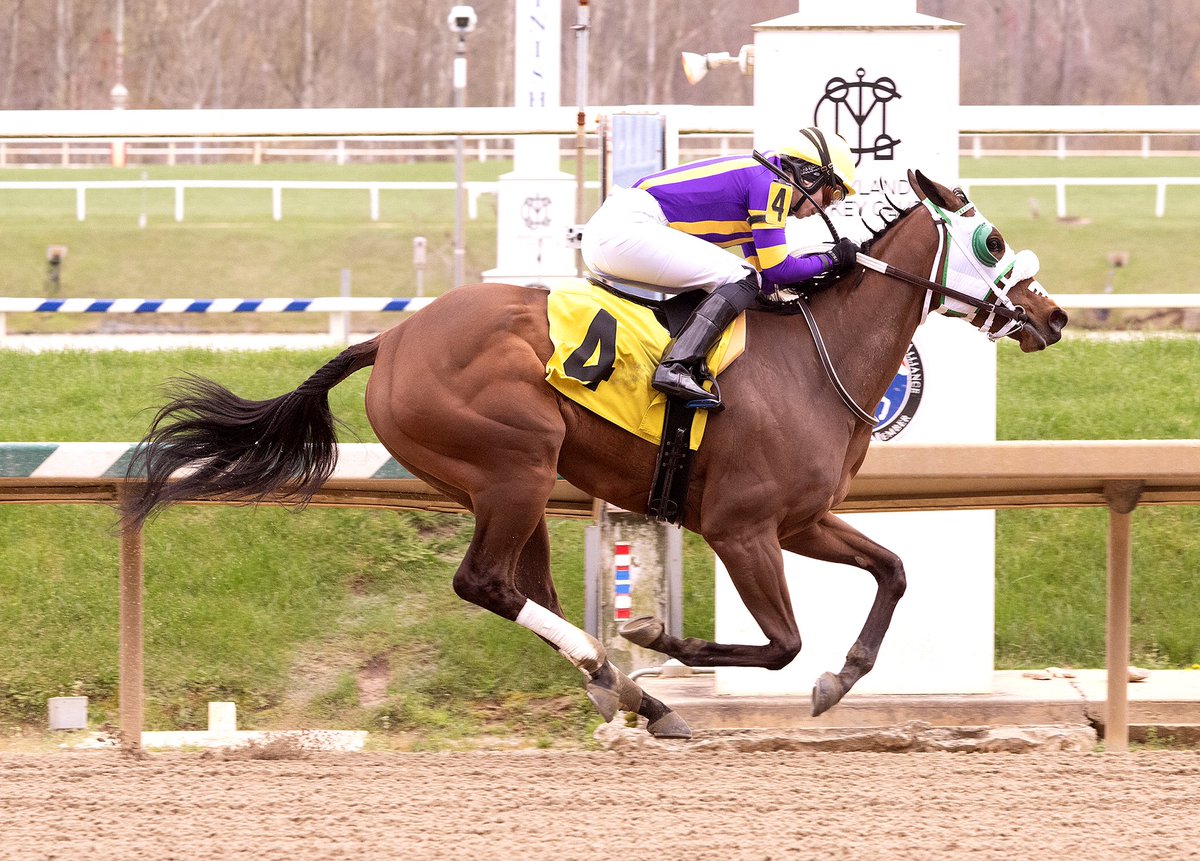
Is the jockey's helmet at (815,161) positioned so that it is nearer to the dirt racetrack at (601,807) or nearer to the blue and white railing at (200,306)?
the dirt racetrack at (601,807)

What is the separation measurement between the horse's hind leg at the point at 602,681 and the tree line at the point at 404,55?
84.0ft

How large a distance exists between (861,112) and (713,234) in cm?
98

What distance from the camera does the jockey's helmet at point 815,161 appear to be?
4.29 m

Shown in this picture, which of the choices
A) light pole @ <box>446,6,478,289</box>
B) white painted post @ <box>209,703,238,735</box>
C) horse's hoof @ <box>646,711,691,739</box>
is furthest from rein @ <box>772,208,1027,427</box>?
light pole @ <box>446,6,478,289</box>

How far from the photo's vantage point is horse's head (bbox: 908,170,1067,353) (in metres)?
4.39

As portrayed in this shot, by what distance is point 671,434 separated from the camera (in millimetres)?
4215

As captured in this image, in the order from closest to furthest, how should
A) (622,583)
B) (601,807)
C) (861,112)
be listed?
(601,807)
(861,112)
(622,583)

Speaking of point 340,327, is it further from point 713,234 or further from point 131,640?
point 713,234

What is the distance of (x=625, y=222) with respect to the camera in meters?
4.29

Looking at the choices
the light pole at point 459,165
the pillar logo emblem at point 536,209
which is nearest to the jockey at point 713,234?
the light pole at point 459,165

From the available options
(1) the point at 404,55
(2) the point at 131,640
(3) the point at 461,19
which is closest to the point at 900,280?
(2) the point at 131,640

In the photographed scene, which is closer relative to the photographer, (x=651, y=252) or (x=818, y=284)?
(x=651, y=252)

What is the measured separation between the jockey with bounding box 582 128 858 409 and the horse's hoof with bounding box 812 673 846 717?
855 millimetres

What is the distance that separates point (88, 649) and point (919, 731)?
A: 308 centimetres
